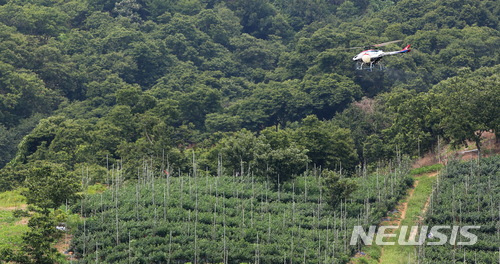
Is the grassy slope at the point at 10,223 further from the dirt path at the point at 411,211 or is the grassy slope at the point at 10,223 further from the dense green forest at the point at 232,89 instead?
the dirt path at the point at 411,211

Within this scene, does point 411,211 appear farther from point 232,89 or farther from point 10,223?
point 232,89

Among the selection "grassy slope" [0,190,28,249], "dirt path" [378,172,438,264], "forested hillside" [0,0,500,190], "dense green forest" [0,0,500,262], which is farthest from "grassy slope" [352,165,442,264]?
"grassy slope" [0,190,28,249]

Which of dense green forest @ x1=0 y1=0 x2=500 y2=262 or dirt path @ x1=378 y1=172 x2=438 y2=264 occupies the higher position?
dense green forest @ x1=0 y1=0 x2=500 y2=262

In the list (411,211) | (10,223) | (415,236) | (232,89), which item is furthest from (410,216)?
(232,89)

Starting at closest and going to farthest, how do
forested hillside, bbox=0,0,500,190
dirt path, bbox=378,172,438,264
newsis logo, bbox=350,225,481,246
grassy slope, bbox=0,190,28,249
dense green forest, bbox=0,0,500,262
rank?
grassy slope, bbox=0,190,28,249 < newsis logo, bbox=350,225,481,246 < dirt path, bbox=378,172,438,264 < dense green forest, bbox=0,0,500,262 < forested hillside, bbox=0,0,500,190

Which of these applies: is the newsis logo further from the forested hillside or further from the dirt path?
the forested hillside

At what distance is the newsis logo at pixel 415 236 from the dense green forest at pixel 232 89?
259 centimetres

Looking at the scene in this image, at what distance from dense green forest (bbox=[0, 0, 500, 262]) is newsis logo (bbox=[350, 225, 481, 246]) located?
259 centimetres

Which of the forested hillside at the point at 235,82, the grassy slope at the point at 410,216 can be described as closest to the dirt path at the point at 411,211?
the grassy slope at the point at 410,216

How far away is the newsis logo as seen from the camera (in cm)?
3647

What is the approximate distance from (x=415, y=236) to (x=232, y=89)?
4099 centimetres

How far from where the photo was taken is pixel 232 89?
254 ft

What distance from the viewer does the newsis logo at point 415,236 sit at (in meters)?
36.5

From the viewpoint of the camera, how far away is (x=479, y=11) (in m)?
80.0
